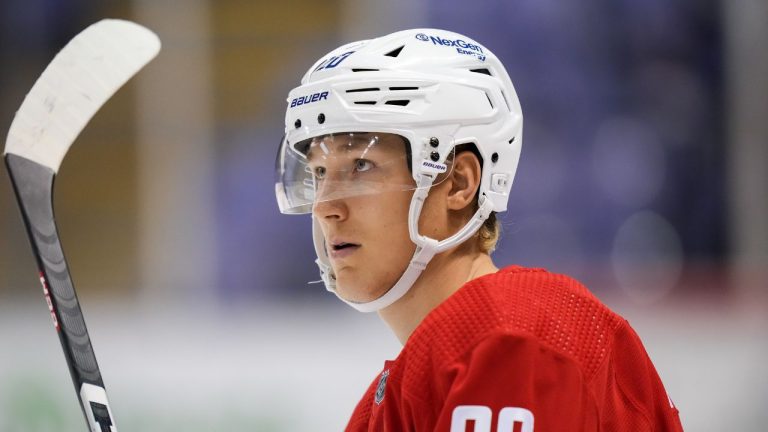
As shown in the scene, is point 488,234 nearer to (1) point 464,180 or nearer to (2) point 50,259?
(1) point 464,180

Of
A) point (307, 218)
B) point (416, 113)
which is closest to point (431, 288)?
point (416, 113)

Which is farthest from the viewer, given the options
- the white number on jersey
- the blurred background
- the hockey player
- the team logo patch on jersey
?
the blurred background

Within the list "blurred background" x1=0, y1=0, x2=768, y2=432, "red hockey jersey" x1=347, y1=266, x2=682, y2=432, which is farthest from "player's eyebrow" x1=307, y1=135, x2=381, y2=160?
"blurred background" x1=0, y1=0, x2=768, y2=432

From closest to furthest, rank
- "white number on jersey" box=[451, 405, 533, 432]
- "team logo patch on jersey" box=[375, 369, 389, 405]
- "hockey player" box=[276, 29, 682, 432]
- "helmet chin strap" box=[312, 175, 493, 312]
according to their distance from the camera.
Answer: "white number on jersey" box=[451, 405, 533, 432]
"hockey player" box=[276, 29, 682, 432]
"team logo patch on jersey" box=[375, 369, 389, 405]
"helmet chin strap" box=[312, 175, 493, 312]

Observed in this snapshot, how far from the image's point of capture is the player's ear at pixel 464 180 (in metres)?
2.05

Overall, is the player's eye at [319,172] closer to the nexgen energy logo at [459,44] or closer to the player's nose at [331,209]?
the player's nose at [331,209]

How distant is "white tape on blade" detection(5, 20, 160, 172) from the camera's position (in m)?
1.95

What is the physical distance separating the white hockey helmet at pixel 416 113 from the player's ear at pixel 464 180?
17mm

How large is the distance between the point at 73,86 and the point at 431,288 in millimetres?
749

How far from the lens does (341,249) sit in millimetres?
2033

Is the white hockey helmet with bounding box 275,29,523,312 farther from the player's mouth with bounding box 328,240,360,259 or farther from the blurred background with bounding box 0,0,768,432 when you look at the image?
the blurred background with bounding box 0,0,768,432

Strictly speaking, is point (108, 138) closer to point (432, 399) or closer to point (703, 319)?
point (703, 319)

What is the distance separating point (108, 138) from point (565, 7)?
260cm

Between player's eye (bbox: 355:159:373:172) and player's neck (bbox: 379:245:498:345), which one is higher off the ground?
player's eye (bbox: 355:159:373:172)
